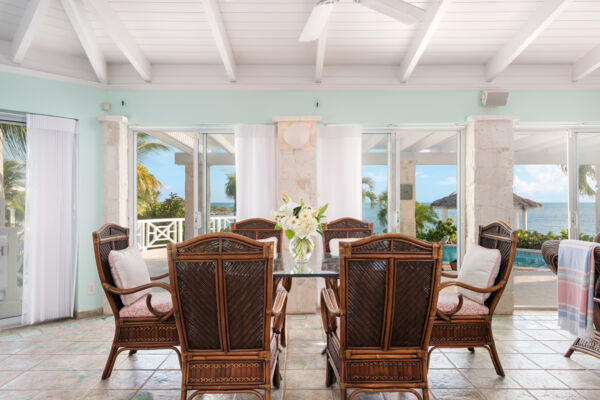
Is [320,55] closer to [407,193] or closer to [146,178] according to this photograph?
[407,193]

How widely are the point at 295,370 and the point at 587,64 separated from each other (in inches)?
164

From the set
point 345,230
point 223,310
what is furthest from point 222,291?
point 345,230

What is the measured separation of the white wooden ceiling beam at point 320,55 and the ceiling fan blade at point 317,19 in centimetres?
56

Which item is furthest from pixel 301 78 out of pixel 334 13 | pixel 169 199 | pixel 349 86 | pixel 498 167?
pixel 498 167

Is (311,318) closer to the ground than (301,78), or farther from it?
closer to the ground

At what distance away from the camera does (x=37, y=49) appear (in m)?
3.64

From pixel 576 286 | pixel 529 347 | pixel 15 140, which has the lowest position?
pixel 529 347

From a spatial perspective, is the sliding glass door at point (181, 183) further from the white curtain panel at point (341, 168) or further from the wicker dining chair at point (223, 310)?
the wicker dining chair at point (223, 310)

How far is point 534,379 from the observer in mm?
2451

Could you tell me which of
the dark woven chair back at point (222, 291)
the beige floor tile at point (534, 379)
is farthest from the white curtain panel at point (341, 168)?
the dark woven chair back at point (222, 291)

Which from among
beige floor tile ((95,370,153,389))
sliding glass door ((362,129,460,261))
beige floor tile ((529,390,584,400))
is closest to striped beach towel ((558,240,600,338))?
beige floor tile ((529,390,584,400))

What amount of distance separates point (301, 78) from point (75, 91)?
2.42 m

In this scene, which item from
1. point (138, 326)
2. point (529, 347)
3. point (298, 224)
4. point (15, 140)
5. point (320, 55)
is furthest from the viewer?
point (15, 140)

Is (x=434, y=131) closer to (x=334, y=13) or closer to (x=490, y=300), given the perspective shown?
(x=334, y=13)
